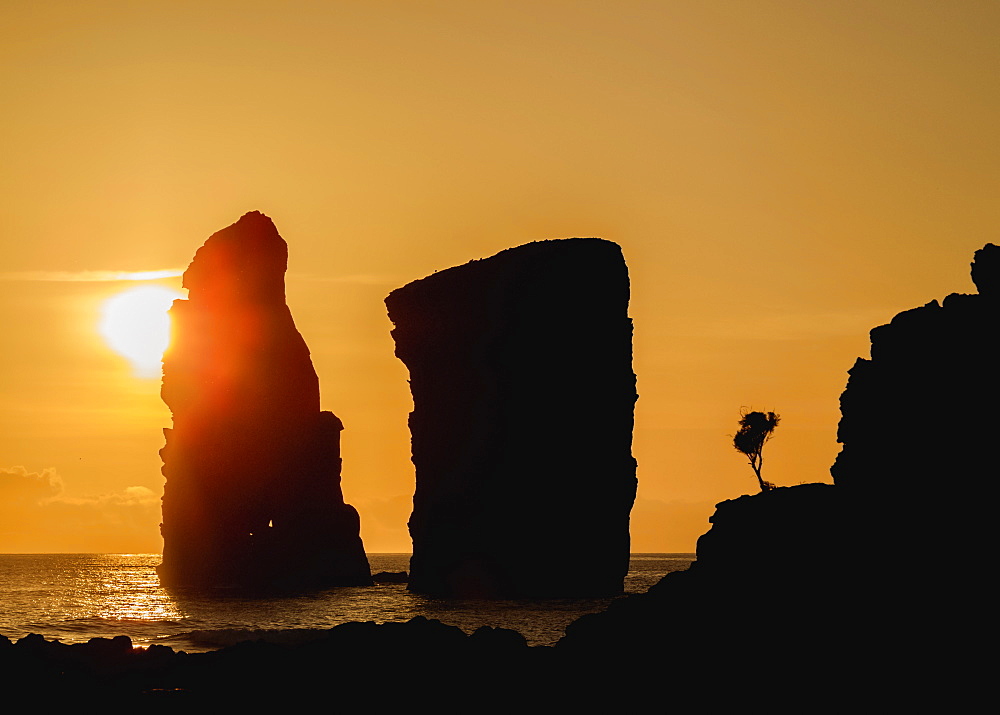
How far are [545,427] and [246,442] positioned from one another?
36.4 m

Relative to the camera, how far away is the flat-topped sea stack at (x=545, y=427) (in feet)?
222

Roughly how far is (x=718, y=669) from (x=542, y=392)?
146 feet

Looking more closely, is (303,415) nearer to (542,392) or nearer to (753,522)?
(542,392)

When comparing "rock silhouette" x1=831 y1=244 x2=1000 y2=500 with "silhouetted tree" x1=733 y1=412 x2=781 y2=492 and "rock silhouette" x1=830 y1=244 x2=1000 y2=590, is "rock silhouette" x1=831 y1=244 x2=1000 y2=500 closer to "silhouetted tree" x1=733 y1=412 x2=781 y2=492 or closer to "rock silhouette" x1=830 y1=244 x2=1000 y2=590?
"rock silhouette" x1=830 y1=244 x2=1000 y2=590

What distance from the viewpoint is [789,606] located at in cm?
2394

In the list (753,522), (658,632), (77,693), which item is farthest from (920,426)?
(77,693)

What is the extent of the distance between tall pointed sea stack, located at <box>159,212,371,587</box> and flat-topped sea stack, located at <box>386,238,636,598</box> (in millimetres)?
28906

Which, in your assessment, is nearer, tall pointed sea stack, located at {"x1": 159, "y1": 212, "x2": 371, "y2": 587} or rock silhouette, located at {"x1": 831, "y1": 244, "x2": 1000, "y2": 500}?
rock silhouette, located at {"x1": 831, "y1": 244, "x2": 1000, "y2": 500}

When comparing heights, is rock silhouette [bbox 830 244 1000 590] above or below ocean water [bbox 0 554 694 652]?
above

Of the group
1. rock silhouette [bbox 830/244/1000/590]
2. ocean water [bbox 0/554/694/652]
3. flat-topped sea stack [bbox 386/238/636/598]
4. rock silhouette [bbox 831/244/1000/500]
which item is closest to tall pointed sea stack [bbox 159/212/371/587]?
ocean water [bbox 0/554/694/652]

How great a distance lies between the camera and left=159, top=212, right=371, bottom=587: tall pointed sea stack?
9562 centimetres

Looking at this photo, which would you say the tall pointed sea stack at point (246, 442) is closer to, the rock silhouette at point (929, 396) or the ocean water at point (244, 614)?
the ocean water at point (244, 614)

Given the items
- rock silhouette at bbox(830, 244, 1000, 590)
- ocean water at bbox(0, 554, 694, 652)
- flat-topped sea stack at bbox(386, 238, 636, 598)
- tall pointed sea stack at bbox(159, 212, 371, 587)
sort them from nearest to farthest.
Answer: rock silhouette at bbox(830, 244, 1000, 590) < ocean water at bbox(0, 554, 694, 652) < flat-topped sea stack at bbox(386, 238, 636, 598) < tall pointed sea stack at bbox(159, 212, 371, 587)

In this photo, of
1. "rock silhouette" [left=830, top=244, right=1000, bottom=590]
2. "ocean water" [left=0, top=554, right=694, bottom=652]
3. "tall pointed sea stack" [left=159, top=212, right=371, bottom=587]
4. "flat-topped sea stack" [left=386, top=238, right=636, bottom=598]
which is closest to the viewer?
"rock silhouette" [left=830, top=244, right=1000, bottom=590]
